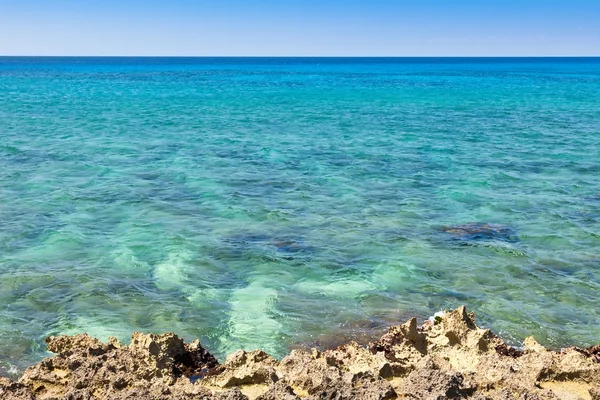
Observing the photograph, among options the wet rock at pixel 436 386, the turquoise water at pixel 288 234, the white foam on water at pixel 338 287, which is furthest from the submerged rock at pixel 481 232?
the wet rock at pixel 436 386

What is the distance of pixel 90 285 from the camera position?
46.8 ft

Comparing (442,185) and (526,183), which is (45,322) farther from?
(526,183)

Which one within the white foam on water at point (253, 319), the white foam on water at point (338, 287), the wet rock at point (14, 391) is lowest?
→ the white foam on water at point (253, 319)

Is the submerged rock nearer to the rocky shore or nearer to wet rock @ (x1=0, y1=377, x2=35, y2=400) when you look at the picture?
the rocky shore

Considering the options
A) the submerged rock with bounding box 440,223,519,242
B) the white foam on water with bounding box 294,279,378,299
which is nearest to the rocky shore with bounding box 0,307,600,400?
the white foam on water with bounding box 294,279,378,299

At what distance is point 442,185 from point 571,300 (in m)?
10.6

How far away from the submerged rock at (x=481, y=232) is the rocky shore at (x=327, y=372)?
23.5 feet

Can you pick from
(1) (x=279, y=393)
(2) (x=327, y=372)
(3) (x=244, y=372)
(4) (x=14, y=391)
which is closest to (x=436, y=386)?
(2) (x=327, y=372)

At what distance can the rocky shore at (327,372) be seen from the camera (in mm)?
8391

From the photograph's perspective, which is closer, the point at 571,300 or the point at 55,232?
the point at 571,300

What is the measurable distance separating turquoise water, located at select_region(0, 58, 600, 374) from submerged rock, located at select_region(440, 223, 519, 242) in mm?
61

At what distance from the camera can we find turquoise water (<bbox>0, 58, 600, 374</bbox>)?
12945mm

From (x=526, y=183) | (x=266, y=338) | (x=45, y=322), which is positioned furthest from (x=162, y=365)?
(x=526, y=183)

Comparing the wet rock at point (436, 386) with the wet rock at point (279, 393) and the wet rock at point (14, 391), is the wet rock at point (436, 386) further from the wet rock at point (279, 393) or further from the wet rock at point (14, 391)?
the wet rock at point (14, 391)
